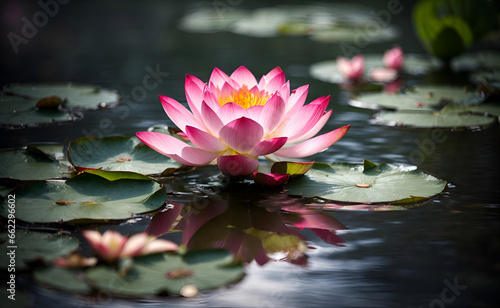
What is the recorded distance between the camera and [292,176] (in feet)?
4.76

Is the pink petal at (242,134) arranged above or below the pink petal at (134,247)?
above

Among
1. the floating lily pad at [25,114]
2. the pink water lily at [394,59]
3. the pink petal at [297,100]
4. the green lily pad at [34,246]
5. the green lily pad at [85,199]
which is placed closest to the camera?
the green lily pad at [34,246]

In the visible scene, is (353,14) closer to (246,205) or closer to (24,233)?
(246,205)

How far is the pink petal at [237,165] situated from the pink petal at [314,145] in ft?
0.26

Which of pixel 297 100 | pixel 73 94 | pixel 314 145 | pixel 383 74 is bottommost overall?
pixel 314 145

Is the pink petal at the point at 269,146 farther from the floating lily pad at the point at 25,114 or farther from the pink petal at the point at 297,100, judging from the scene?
the floating lily pad at the point at 25,114

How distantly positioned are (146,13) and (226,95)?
4500 mm

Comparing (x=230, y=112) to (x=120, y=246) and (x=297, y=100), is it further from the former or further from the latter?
(x=120, y=246)

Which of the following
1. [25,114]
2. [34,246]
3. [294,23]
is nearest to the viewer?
[34,246]

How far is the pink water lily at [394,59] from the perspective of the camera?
3117 millimetres

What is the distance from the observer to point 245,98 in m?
1.43

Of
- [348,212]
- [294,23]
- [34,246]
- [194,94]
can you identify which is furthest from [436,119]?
[294,23]

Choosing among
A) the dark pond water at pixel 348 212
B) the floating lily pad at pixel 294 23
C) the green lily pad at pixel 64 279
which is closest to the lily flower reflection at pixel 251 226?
the dark pond water at pixel 348 212

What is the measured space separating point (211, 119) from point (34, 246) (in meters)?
0.48
